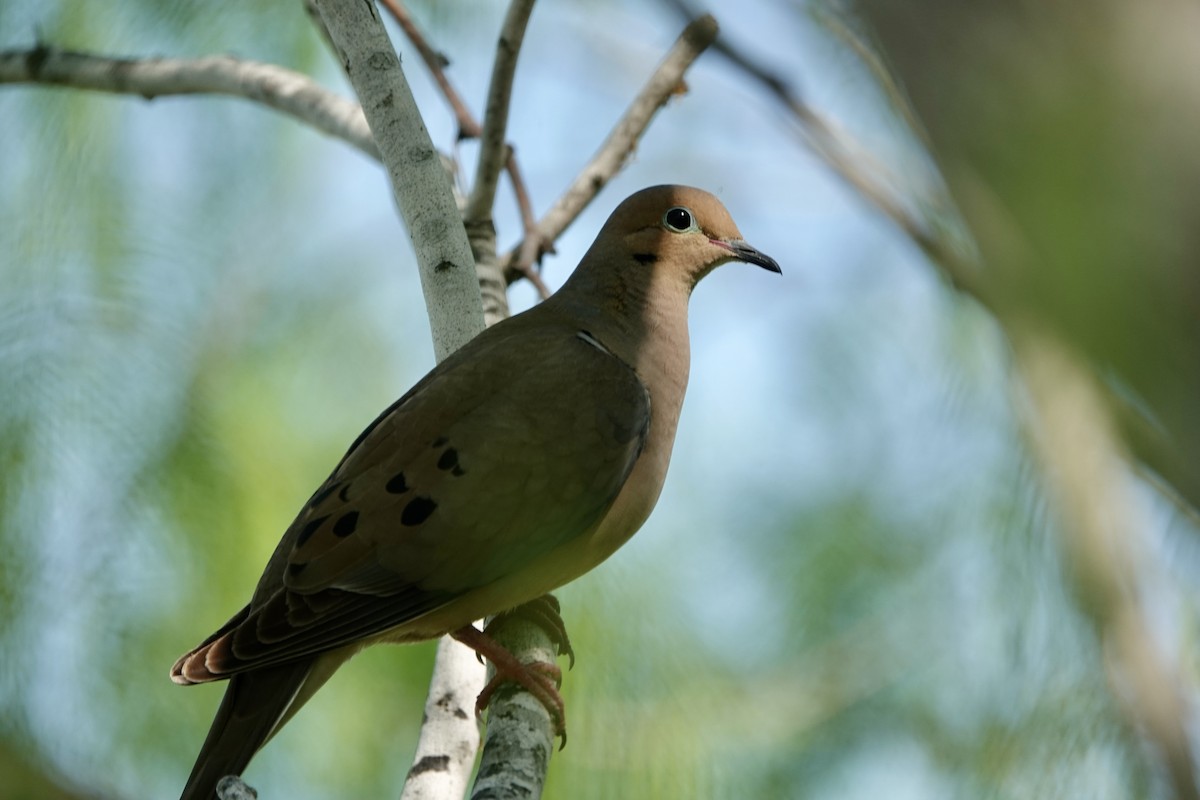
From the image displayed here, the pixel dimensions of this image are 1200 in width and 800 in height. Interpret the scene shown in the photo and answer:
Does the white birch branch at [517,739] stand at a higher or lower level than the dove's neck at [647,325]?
lower

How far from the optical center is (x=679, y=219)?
12.3ft

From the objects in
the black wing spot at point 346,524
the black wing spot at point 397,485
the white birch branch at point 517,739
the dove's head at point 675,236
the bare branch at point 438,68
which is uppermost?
the bare branch at point 438,68

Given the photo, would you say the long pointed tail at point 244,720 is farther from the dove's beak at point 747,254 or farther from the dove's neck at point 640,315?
the dove's beak at point 747,254

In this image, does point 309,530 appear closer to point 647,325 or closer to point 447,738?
point 447,738

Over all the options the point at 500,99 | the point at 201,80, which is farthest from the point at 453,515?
the point at 201,80

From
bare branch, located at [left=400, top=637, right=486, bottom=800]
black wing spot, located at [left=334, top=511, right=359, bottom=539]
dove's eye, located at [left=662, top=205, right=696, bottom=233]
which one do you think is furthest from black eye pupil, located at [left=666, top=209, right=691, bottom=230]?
bare branch, located at [left=400, top=637, right=486, bottom=800]

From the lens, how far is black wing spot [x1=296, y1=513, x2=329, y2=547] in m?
2.98

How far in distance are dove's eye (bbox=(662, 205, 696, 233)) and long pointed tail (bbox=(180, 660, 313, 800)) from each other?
62.0 inches

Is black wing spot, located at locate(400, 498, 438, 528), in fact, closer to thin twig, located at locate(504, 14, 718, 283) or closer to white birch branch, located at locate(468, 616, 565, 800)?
white birch branch, located at locate(468, 616, 565, 800)

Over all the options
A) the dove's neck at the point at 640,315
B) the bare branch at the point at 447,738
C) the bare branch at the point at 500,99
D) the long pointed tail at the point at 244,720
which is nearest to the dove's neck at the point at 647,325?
the dove's neck at the point at 640,315

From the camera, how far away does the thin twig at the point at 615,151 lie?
367cm

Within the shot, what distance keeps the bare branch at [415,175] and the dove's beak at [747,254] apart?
913mm

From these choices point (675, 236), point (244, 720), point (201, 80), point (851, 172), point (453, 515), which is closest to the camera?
point (851, 172)

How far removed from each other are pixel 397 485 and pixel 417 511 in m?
0.08
